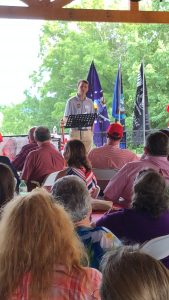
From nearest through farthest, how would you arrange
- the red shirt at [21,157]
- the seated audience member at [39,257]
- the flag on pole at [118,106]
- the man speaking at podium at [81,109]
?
the seated audience member at [39,257]
the red shirt at [21,157]
the man speaking at podium at [81,109]
the flag on pole at [118,106]

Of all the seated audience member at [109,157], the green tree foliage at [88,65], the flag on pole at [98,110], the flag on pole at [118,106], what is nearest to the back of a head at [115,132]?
the seated audience member at [109,157]

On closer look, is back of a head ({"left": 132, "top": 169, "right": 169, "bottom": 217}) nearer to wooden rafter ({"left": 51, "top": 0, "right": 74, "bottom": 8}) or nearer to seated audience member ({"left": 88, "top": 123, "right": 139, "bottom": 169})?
seated audience member ({"left": 88, "top": 123, "right": 139, "bottom": 169})

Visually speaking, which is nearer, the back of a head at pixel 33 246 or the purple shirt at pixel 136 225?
the back of a head at pixel 33 246

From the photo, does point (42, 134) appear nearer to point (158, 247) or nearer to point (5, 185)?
point (5, 185)

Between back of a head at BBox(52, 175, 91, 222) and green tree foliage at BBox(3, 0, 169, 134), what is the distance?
10.5 meters

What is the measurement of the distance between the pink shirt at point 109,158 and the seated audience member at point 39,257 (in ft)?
9.07

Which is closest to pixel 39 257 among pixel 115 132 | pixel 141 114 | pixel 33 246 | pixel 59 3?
pixel 33 246

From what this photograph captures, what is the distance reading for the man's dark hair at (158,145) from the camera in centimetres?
337

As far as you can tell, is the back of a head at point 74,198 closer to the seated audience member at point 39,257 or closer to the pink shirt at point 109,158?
the seated audience member at point 39,257

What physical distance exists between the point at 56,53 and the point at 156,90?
286cm

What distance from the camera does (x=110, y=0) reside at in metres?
13.1

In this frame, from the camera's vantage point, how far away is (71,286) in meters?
1.43

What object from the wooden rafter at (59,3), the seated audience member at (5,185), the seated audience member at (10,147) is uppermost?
the wooden rafter at (59,3)

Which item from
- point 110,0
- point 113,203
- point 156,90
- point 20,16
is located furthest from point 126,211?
point 110,0
